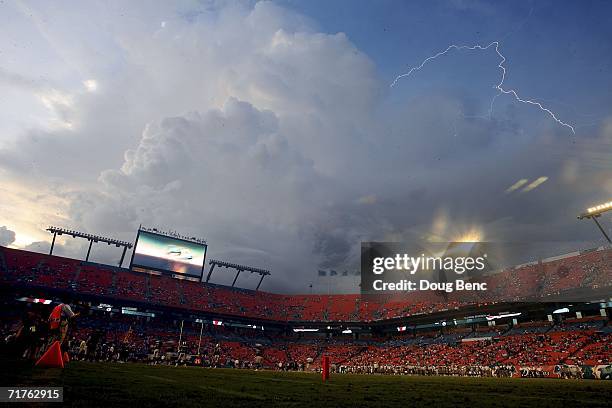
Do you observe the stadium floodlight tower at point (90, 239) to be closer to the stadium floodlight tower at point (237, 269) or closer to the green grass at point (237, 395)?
the stadium floodlight tower at point (237, 269)

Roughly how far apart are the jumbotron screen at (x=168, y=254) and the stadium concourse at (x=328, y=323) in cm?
449

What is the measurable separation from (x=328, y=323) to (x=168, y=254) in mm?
35970

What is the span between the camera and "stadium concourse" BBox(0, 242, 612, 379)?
4416 cm

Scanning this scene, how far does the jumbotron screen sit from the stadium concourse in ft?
14.7

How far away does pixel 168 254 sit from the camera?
7181cm

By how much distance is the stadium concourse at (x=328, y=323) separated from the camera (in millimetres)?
44156

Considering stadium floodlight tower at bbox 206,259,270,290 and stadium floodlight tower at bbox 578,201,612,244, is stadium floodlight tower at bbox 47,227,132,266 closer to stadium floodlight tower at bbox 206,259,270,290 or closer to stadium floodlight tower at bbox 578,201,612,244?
stadium floodlight tower at bbox 206,259,270,290

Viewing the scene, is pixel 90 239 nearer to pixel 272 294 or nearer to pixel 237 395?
pixel 272 294

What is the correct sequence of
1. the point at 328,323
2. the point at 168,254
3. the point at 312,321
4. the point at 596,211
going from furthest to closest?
the point at 312,321, the point at 328,323, the point at 168,254, the point at 596,211

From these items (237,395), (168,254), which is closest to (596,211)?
(237,395)

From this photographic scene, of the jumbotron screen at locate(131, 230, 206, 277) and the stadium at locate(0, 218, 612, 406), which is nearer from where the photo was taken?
the stadium at locate(0, 218, 612, 406)

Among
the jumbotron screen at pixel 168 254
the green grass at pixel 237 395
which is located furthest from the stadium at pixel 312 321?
the green grass at pixel 237 395

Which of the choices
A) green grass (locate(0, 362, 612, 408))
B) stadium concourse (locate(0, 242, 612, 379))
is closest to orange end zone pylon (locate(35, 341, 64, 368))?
green grass (locate(0, 362, 612, 408))

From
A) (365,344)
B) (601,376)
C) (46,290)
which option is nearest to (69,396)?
(601,376)
